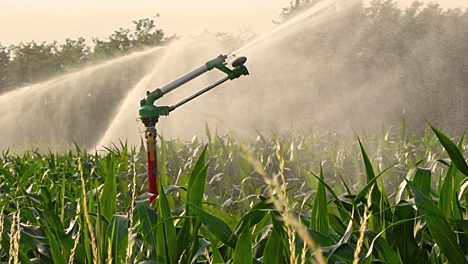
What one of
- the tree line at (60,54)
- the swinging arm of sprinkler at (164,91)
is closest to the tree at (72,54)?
the tree line at (60,54)

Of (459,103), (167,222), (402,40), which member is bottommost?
(459,103)

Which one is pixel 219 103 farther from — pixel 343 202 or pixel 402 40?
pixel 343 202

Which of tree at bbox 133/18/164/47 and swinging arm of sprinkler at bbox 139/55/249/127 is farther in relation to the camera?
tree at bbox 133/18/164/47

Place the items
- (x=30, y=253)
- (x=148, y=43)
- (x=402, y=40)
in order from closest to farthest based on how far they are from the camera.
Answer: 1. (x=30, y=253)
2. (x=402, y=40)
3. (x=148, y=43)

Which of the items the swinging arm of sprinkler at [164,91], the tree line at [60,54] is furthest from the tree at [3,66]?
the swinging arm of sprinkler at [164,91]

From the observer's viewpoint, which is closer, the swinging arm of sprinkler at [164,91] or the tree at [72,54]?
the swinging arm of sprinkler at [164,91]

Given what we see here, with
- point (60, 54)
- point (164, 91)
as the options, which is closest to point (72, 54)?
point (60, 54)

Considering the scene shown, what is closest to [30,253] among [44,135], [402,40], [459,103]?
[459,103]

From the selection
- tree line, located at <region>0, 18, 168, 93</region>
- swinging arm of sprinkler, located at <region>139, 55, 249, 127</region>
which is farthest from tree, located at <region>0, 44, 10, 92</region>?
swinging arm of sprinkler, located at <region>139, 55, 249, 127</region>

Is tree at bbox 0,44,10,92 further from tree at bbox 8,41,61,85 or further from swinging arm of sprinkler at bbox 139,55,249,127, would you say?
swinging arm of sprinkler at bbox 139,55,249,127

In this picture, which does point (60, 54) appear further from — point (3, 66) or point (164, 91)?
point (164, 91)

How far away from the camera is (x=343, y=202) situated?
266 centimetres

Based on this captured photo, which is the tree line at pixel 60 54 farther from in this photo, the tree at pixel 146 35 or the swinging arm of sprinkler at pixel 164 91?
the swinging arm of sprinkler at pixel 164 91

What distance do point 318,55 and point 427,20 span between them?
2116mm
